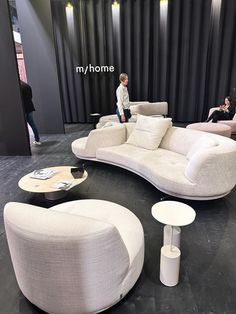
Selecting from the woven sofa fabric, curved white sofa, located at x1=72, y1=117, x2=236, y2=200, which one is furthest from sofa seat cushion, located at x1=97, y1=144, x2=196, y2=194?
the woven sofa fabric

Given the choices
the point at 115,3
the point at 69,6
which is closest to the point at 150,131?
the point at 115,3

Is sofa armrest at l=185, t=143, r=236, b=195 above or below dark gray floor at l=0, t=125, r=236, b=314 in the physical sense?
above

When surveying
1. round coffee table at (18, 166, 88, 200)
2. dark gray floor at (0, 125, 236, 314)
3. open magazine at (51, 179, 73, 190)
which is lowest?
dark gray floor at (0, 125, 236, 314)

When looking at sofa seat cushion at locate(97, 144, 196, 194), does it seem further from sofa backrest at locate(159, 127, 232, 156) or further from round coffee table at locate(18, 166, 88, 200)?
round coffee table at locate(18, 166, 88, 200)

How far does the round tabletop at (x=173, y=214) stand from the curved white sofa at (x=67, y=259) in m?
0.32

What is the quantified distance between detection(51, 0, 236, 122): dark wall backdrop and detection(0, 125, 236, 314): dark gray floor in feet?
13.1

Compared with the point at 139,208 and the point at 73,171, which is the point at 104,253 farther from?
the point at 73,171

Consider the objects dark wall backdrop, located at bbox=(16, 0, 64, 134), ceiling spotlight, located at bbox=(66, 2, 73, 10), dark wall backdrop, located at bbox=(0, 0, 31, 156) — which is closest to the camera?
dark wall backdrop, located at bbox=(0, 0, 31, 156)

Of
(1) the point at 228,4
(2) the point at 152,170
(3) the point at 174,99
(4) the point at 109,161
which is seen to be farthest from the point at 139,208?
(1) the point at 228,4

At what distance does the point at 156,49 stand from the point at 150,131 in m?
3.89

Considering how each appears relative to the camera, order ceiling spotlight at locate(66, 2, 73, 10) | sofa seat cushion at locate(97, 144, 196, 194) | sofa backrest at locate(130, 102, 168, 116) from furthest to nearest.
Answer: ceiling spotlight at locate(66, 2, 73, 10) < sofa backrest at locate(130, 102, 168, 116) < sofa seat cushion at locate(97, 144, 196, 194)

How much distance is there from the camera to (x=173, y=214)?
1490 millimetres

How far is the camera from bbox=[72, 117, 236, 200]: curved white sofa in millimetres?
2217

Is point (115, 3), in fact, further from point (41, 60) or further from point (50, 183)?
point (50, 183)
